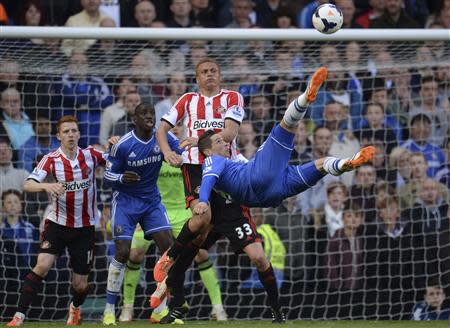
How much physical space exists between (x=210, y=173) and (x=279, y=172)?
58 centimetres

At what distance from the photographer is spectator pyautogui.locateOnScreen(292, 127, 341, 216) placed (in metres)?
13.1

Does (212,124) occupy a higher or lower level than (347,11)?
lower

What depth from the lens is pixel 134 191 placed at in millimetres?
10969

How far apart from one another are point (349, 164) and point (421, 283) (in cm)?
436

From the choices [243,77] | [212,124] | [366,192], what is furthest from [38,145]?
[366,192]

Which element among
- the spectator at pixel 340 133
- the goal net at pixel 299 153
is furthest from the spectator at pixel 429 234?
the spectator at pixel 340 133

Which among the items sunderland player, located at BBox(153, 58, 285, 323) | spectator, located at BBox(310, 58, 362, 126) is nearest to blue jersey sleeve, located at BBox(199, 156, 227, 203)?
sunderland player, located at BBox(153, 58, 285, 323)

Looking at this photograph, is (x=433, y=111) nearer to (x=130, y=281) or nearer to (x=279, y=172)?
(x=130, y=281)

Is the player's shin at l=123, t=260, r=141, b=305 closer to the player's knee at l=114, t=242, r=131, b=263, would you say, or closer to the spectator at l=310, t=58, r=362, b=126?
the player's knee at l=114, t=242, r=131, b=263

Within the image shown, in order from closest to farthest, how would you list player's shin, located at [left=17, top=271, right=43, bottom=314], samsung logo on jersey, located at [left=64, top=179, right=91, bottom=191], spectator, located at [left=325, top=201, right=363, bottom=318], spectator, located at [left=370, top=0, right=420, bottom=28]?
1. player's shin, located at [left=17, top=271, right=43, bottom=314]
2. samsung logo on jersey, located at [left=64, top=179, right=91, bottom=191]
3. spectator, located at [left=325, top=201, right=363, bottom=318]
4. spectator, located at [left=370, top=0, right=420, bottom=28]

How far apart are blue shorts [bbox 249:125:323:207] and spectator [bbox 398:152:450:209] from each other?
408 cm

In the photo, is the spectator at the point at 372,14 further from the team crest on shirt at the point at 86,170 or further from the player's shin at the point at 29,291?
the player's shin at the point at 29,291

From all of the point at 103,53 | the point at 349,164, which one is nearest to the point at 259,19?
the point at 103,53

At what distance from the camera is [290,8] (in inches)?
585
